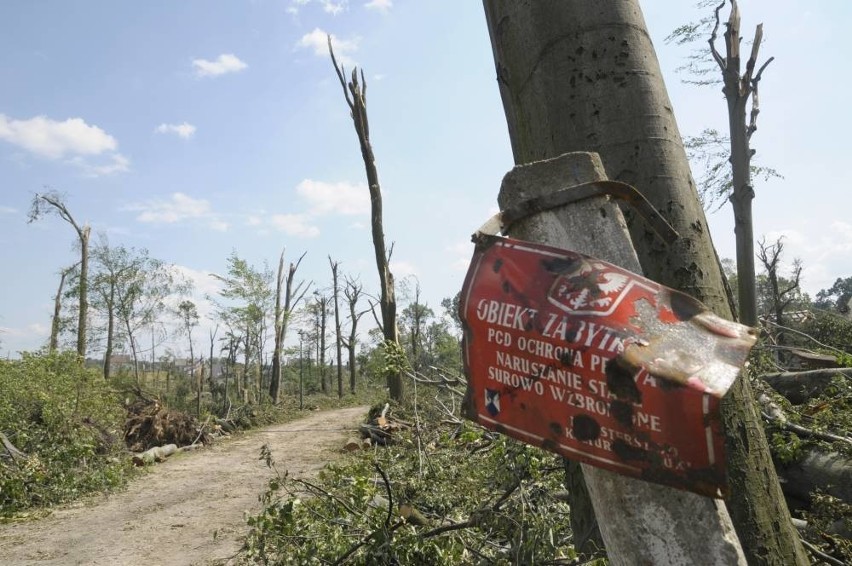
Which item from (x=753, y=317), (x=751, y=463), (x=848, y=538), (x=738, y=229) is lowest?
(x=848, y=538)

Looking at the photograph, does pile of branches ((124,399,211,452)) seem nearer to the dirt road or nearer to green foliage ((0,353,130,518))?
green foliage ((0,353,130,518))

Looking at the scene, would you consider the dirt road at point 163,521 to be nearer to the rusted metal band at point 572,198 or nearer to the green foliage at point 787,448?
the green foliage at point 787,448

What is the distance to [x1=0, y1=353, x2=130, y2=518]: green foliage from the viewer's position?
8.29 m

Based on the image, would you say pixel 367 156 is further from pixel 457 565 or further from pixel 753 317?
pixel 457 565

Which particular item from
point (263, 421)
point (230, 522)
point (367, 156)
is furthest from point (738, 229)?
point (263, 421)

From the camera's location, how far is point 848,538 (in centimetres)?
291

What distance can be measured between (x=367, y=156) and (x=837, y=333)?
37.0 feet

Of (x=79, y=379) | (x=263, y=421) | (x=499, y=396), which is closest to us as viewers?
(x=499, y=396)

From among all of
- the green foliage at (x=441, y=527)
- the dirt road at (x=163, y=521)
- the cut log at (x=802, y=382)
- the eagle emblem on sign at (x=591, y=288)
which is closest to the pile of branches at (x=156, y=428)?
the dirt road at (x=163, y=521)

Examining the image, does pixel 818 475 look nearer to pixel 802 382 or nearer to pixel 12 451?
pixel 802 382

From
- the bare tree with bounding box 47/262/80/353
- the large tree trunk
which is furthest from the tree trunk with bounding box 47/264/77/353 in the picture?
the large tree trunk

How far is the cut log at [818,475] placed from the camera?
352 cm

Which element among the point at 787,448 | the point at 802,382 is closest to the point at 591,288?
the point at 787,448

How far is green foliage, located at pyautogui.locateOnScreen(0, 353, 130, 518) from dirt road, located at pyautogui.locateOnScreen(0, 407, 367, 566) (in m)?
0.67
